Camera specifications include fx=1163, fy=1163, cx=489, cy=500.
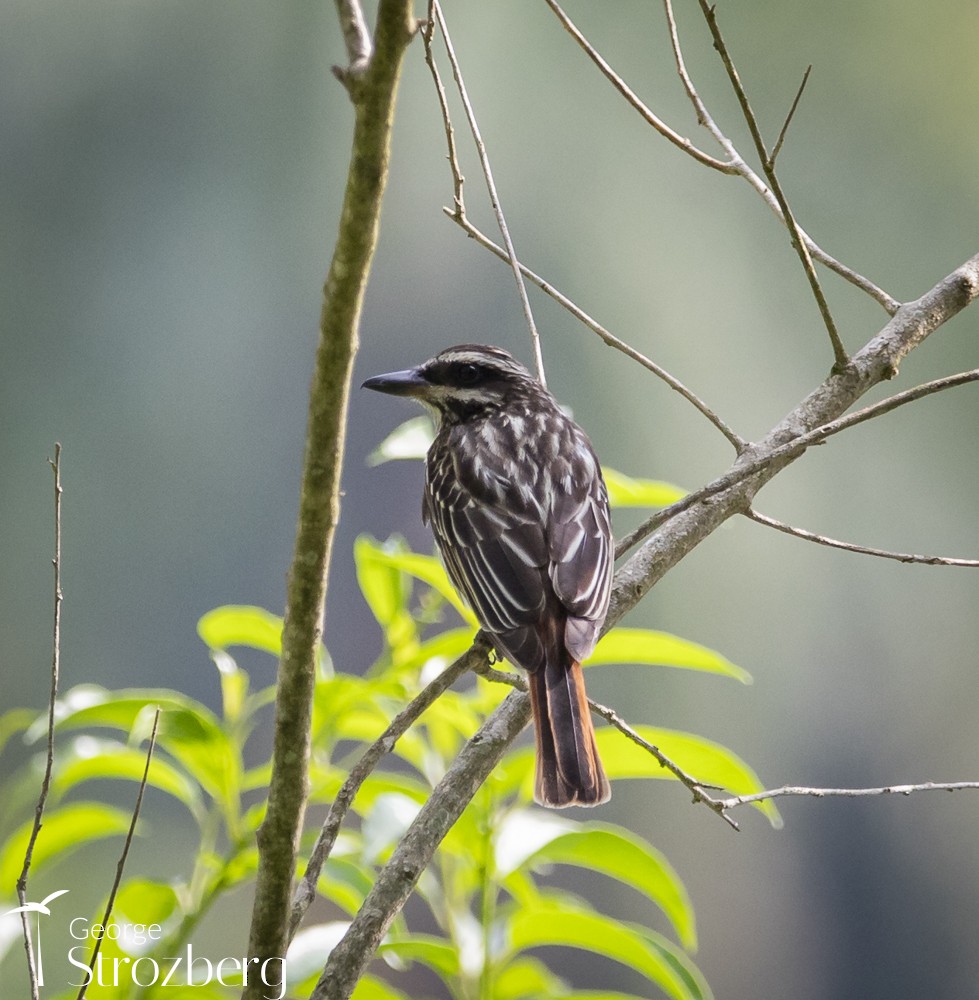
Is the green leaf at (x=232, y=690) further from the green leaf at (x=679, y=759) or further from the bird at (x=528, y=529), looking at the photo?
the green leaf at (x=679, y=759)

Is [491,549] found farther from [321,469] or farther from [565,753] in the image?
[321,469]

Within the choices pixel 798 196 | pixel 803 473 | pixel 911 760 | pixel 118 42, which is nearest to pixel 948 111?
pixel 798 196

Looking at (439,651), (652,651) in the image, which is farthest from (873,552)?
(439,651)

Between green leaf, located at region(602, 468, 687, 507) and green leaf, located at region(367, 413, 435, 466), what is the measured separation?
0.32 metres

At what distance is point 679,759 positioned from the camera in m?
1.86

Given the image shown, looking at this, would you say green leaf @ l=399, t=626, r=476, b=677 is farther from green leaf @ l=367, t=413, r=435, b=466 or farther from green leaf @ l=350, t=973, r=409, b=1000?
green leaf @ l=350, t=973, r=409, b=1000

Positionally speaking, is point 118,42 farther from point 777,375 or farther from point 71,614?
point 777,375

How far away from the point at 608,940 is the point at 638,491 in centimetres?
70

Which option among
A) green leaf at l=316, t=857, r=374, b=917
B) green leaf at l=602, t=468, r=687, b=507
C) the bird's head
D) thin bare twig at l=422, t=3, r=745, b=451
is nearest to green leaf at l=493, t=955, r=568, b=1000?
green leaf at l=316, t=857, r=374, b=917

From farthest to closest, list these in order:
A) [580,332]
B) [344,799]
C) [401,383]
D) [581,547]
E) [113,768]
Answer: [580,332] < [401,383] < [581,547] < [113,768] < [344,799]

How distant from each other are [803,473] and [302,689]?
4.63 m

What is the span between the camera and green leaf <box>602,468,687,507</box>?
6.30ft

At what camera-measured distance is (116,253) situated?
18.5 feet

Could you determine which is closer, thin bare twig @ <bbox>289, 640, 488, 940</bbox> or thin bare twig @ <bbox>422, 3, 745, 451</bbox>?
thin bare twig @ <bbox>289, 640, 488, 940</bbox>
